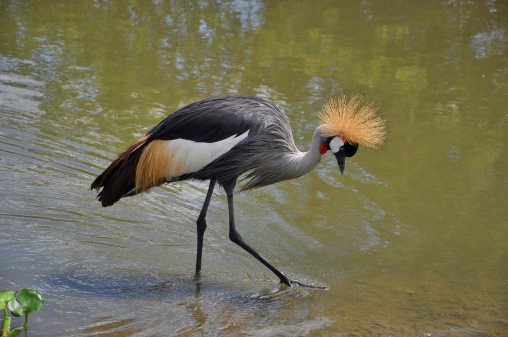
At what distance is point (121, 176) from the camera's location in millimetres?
3562

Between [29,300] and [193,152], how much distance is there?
1093 millimetres

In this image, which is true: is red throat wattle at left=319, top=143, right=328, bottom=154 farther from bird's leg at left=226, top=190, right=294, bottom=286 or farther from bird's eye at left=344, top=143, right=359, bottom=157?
bird's leg at left=226, top=190, right=294, bottom=286

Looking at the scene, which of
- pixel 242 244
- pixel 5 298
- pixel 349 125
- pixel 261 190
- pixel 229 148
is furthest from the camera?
pixel 261 190

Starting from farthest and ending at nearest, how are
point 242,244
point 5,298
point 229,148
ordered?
1. point 242,244
2. point 229,148
3. point 5,298

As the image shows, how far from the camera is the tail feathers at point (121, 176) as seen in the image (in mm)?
3564

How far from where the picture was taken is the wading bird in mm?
3473

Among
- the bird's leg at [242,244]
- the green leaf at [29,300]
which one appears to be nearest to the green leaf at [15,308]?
the green leaf at [29,300]

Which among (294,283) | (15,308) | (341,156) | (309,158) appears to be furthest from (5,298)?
(341,156)

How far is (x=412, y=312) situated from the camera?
3320 millimetres

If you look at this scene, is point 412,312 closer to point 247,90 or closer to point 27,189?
point 27,189

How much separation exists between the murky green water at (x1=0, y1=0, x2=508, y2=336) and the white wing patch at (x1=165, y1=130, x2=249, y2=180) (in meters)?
0.49

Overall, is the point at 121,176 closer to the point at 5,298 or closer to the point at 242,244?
the point at 242,244

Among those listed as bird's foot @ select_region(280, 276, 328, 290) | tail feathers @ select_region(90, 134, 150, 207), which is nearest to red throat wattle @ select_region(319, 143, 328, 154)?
bird's foot @ select_region(280, 276, 328, 290)

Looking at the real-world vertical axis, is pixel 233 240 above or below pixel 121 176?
below
